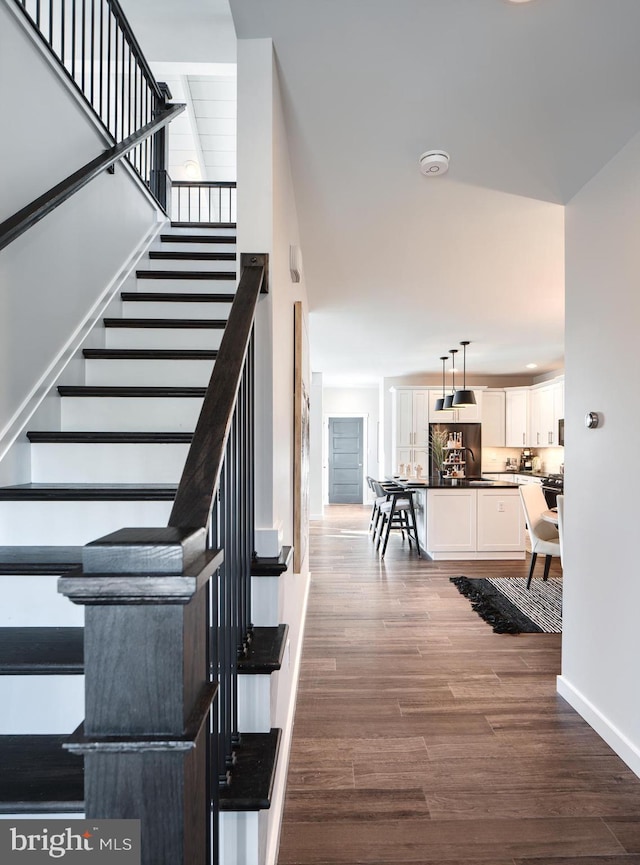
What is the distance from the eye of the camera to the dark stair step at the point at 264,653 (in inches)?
50.9

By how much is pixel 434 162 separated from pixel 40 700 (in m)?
2.46

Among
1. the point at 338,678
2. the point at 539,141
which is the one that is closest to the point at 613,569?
the point at 338,678

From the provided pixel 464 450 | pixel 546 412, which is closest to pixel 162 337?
pixel 546 412

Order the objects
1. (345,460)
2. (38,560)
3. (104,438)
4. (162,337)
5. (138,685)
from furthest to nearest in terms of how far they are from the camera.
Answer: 1. (345,460)
2. (162,337)
3. (104,438)
4. (38,560)
5. (138,685)

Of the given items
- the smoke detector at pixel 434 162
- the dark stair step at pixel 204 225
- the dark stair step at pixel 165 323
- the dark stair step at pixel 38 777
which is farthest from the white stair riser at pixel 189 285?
the dark stair step at pixel 38 777

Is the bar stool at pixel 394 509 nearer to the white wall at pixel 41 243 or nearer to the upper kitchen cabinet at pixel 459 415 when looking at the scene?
the upper kitchen cabinet at pixel 459 415

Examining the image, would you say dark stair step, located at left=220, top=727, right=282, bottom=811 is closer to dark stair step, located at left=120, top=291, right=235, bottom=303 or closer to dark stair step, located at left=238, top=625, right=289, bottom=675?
dark stair step, located at left=238, top=625, right=289, bottom=675

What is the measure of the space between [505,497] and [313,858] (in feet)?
16.9

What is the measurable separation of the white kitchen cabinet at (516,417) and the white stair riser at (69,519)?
8877 mm

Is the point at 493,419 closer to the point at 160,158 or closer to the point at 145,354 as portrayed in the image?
the point at 160,158

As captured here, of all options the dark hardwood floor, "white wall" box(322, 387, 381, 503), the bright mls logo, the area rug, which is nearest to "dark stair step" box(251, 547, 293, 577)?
the bright mls logo

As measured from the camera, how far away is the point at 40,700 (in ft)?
4.19

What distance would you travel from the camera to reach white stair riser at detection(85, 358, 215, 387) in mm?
2412

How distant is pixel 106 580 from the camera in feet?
1.88
